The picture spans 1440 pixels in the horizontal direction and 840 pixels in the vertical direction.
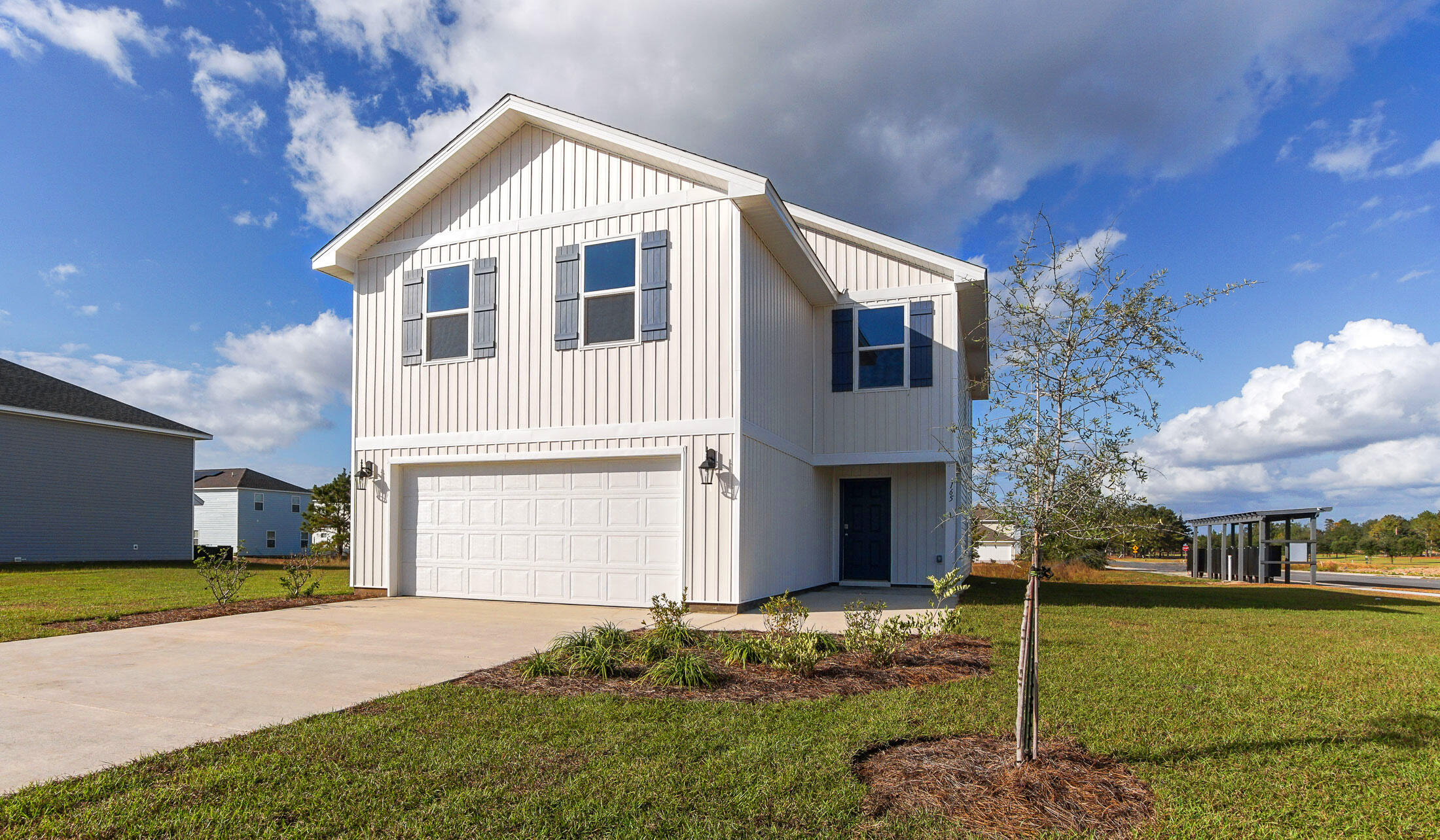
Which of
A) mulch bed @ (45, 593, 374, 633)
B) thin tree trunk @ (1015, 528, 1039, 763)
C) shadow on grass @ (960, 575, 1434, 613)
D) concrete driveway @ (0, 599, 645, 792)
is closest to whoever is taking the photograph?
thin tree trunk @ (1015, 528, 1039, 763)

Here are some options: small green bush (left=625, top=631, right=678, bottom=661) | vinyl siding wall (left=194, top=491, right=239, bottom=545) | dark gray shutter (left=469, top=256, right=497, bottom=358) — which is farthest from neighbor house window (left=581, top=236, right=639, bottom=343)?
vinyl siding wall (left=194, top=491, right=239, bottom=545)

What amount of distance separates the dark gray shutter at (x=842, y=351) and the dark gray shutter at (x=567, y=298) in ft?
15.6

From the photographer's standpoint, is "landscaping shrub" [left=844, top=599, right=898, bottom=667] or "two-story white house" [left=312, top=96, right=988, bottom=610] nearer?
"landscaping shrub" [left=844, top=599, right=898, bottom=667]

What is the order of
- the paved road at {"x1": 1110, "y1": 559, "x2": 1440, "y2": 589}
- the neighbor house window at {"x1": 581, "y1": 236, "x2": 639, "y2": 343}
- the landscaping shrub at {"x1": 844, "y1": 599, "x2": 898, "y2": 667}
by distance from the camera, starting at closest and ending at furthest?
the landscaping shrub at {"x1": 844, "y1": 599, "x2": 898, "y2": 667}, the neighbor house window at {"x1": 581, "y1": 236, "x2": 639, "y2": 343}, the paved road at {"x1": 1110, "y1": 559, "x2": 1440, "y2": 589}

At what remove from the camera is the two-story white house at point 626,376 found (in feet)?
31.9

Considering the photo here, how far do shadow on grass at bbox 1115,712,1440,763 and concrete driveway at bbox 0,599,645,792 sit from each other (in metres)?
4.57

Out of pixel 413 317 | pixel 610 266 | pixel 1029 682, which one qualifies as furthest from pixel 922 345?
pixel 1029 682

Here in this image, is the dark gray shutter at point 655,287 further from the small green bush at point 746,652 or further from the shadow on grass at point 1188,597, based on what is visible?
the shadow on grass at point 1188,597

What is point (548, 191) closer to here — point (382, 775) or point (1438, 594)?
point (382, 775)

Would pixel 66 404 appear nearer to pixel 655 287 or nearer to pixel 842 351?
pixel 655 287

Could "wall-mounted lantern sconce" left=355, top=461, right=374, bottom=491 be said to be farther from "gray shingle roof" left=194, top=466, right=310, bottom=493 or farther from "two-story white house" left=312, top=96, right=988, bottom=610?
"gray shingle roof" left=194, top=466, right=310, bottom=493

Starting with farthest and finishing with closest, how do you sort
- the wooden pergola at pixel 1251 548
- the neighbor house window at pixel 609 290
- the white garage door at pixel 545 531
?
the wooden pergola at pixel 1251 548 < the neighbor house window at pixel 609 290 < the white garage door at pixel 545 531

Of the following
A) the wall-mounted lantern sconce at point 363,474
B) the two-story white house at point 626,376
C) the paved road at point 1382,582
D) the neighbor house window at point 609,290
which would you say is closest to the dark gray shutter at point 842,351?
the two-story white house at point 626,376

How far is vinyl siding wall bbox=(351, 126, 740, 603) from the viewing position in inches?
378
